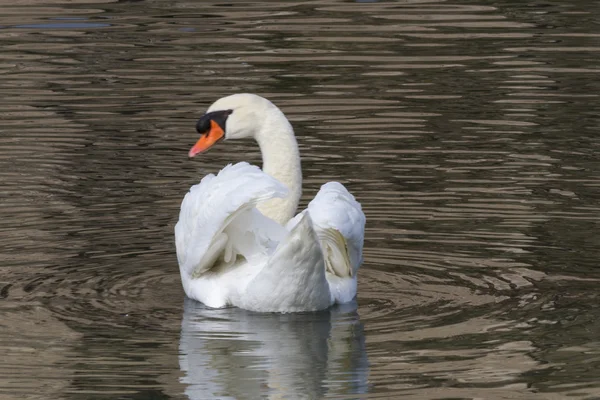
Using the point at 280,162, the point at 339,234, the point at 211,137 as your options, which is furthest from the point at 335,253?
the point at 211,137

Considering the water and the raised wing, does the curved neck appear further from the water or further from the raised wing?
the water

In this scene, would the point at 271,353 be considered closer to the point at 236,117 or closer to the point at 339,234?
the point at 339,234

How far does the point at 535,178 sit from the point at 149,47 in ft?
22.6

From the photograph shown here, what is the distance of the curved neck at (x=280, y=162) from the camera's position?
9125mm

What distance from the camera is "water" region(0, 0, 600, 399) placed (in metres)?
7.57

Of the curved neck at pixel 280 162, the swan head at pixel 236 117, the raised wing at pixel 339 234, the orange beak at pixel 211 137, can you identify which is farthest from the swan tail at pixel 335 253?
the orange beak at pixel 211 137

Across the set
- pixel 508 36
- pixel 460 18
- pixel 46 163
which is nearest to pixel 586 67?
pixel 508 36

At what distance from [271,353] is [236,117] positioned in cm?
197

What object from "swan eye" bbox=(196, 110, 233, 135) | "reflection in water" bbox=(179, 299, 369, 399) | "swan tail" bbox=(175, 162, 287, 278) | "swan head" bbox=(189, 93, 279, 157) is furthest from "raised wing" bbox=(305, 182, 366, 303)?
"swan eye" bbox=(196, 110, 233, 135)

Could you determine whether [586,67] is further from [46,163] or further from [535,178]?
[46,163]

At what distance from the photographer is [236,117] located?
30.8 feet

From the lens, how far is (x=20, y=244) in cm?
994

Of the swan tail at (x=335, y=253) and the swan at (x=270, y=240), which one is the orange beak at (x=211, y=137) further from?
the swan tail at (x=335, y=253)

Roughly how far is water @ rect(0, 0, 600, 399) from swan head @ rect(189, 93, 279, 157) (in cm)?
87
